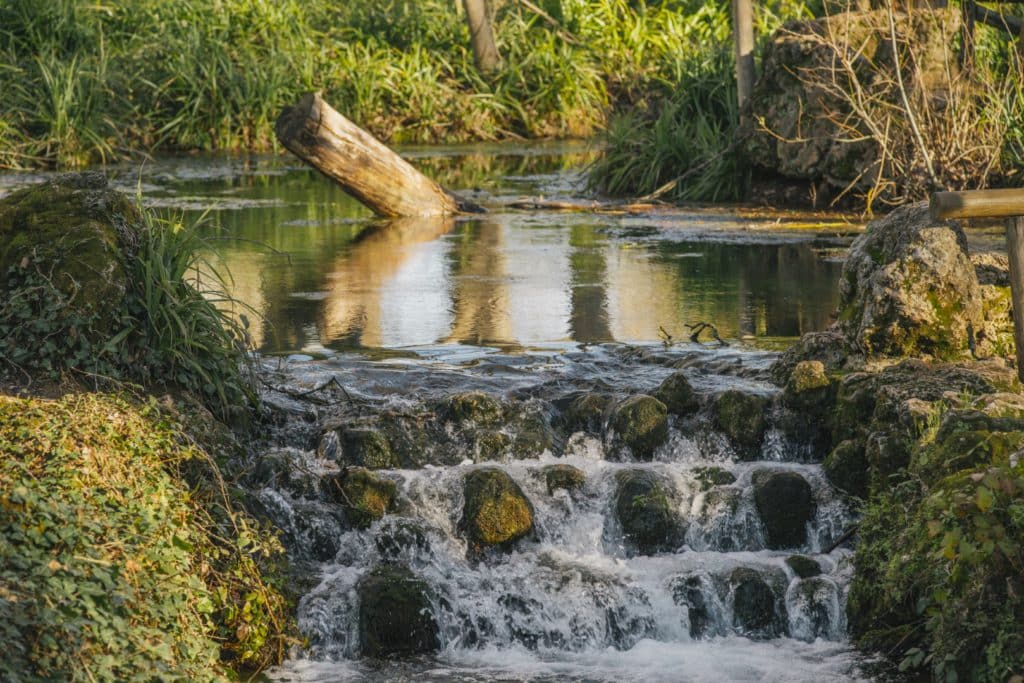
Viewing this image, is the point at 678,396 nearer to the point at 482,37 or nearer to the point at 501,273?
the point at 501,273

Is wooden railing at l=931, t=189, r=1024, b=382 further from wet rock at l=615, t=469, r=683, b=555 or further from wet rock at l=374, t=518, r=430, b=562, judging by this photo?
wet rock at l=374, t=518, r=430, b=562

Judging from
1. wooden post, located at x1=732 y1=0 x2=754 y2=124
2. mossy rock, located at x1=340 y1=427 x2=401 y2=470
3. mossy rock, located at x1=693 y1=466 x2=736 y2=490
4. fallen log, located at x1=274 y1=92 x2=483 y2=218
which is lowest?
mossy rock, located at x1=693 y1=466 x2=736 y2=490

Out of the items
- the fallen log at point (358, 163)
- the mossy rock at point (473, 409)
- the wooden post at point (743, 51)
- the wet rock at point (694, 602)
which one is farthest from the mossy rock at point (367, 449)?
the wooden post at point (743, 51)

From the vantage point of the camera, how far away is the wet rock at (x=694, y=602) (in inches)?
261

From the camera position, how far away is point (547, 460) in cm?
766

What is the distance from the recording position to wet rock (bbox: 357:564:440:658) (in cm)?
640

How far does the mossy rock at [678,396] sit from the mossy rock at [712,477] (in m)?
0.57

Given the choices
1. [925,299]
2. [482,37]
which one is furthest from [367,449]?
[482,37]

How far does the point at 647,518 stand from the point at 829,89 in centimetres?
800

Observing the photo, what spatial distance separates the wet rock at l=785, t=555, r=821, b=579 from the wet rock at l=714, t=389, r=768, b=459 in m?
1.01

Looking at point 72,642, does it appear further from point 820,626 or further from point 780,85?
point 780,85

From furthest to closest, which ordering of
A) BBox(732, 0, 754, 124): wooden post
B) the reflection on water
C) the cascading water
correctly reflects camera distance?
BBox(732, 0, 754, 124): wooden post
the reflection on water
the cascading water

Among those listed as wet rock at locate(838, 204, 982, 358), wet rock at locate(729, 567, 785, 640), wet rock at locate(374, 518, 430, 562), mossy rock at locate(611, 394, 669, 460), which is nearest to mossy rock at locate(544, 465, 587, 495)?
mossy rock at locate(611, 394, 669, 460)

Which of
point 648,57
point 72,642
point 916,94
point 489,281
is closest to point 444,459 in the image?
point 72,642
